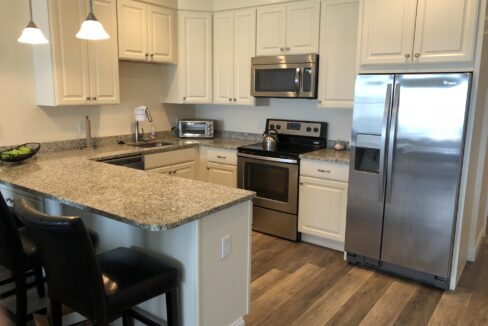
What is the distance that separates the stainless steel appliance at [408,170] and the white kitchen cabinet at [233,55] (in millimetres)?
→ 1544

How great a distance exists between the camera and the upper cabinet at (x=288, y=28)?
3.83m

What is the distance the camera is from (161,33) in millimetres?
4277

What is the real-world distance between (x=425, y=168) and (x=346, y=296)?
1.12m

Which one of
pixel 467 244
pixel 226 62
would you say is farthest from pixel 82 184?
pixel 467 244

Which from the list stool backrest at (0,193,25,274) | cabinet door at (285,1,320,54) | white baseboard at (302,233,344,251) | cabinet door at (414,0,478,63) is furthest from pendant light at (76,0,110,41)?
A: white baseboard at (302,233,344,251)

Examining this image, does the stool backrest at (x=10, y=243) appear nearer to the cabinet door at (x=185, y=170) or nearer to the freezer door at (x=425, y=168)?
the cabinet door at (x=185, y=170)

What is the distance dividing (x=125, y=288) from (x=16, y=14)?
284cm

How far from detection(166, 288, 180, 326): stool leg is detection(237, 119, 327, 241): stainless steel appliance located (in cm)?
204

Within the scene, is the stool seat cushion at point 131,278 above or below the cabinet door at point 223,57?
below

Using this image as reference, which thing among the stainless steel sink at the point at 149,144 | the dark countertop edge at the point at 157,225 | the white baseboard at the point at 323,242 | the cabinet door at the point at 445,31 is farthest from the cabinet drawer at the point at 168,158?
the cabinet door at the point at 445,31

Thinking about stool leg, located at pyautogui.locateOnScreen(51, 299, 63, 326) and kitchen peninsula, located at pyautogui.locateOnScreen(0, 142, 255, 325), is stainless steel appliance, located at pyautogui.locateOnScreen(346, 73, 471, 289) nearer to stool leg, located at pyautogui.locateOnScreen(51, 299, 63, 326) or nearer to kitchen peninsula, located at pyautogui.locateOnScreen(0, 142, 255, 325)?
kitchen peninsula, located at pyautogui.locateOnScreen(0, 142, 255, 325)

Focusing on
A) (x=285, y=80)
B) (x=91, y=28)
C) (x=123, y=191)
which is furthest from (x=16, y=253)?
(x=285, y=80)

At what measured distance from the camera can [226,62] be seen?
4.48 metres

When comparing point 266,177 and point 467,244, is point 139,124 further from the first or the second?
point 467,244
